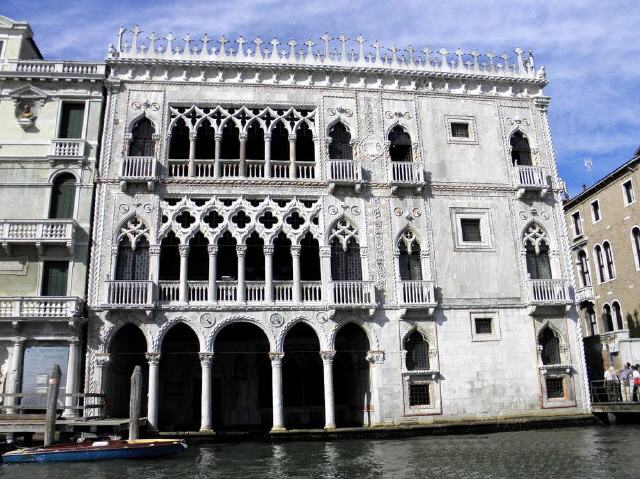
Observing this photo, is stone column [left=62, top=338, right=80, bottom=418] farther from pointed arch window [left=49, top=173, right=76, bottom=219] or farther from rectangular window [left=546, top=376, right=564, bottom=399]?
rectangular window [left=546, top=376, right=564, bottom=399]

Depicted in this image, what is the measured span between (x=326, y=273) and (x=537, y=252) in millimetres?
9006

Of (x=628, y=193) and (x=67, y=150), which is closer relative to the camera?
(x=67, y=150)

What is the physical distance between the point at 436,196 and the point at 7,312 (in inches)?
659

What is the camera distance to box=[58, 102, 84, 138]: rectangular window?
23.3 metres

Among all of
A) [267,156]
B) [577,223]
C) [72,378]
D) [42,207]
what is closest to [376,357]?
[267,156]

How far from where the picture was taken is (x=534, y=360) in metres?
22.8

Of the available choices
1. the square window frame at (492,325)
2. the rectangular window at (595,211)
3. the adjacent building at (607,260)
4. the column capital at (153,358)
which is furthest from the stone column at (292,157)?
the rectangular window at (595,211)

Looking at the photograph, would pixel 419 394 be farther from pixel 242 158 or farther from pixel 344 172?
pixel 242 158

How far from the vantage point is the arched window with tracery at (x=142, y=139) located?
23.3m

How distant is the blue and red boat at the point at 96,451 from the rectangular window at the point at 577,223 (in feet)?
90.3

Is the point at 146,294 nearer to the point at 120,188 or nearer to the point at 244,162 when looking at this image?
the point at 120,188

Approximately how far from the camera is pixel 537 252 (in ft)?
79.5

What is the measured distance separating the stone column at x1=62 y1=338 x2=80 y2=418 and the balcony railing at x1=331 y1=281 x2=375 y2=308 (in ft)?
30.8

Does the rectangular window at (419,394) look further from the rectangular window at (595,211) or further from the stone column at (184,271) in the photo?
the rectangular window at (595,211)
